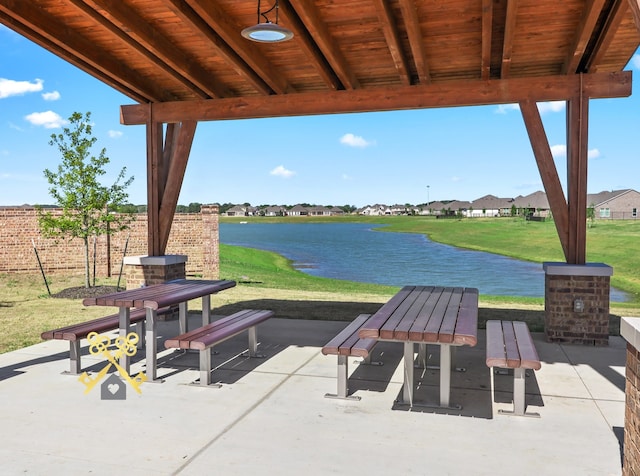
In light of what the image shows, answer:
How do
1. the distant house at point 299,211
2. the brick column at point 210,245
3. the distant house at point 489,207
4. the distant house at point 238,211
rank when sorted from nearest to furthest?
the brick column at point 210,245
the distant house at point 489,207
the distant house at point 238,211
the distant house at point 299,211

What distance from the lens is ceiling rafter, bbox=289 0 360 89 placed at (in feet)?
17.4

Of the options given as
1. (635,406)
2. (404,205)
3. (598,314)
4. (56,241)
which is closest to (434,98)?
(598,314)

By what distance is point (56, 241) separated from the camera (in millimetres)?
14203

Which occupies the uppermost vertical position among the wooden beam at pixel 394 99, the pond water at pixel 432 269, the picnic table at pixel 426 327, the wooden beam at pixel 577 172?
the wooden beam at pixel 394 99

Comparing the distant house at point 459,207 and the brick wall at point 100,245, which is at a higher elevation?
the distant house at point 459,207

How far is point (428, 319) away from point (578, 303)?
3.32m

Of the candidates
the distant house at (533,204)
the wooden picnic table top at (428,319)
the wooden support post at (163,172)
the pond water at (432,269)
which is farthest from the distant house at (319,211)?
the wooden picnic table top at (428,319)

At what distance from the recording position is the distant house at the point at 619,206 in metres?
74.1

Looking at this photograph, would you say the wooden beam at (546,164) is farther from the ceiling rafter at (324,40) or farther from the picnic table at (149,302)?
the picnic table at (149,302)

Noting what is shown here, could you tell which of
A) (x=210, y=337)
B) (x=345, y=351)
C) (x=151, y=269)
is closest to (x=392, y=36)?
(x=345, y=351)

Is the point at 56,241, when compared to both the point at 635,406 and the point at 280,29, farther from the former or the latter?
the point at 635,406

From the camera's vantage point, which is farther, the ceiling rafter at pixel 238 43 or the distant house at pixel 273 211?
the distant house at pixel 273 211

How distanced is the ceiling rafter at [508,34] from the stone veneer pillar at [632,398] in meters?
3.39

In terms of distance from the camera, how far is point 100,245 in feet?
49.6
